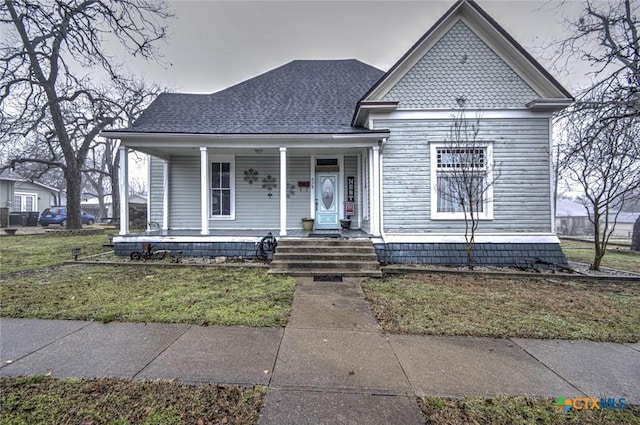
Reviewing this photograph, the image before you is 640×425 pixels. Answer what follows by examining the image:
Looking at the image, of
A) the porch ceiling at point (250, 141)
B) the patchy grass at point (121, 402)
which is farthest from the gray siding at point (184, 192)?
the patchy grass at point (121, 402)

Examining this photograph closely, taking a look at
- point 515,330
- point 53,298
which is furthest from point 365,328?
point 53,298

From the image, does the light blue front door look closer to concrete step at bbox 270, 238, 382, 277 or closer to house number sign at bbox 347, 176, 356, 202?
house number sign at bbox 347, 176, 356, 202

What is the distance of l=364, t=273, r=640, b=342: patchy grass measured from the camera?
3.91 metres

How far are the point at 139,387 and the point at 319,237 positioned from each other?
6.04 meters

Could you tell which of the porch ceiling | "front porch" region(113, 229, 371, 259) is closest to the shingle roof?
the porch ceiling

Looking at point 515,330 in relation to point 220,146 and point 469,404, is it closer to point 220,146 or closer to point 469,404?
point 469,404

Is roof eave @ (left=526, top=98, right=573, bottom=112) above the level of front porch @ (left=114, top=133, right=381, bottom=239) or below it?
above

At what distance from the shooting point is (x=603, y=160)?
7969mm

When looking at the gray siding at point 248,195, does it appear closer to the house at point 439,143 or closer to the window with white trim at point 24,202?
the house at point 439,143

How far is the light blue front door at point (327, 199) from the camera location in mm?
10820

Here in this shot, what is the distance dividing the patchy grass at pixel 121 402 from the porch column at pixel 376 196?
6494mm

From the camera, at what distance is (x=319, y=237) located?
8.30m

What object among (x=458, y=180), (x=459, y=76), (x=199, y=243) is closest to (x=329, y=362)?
(x=199, y=243)

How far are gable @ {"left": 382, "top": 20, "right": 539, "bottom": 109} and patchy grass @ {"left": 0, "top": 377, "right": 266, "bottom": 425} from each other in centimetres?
843
